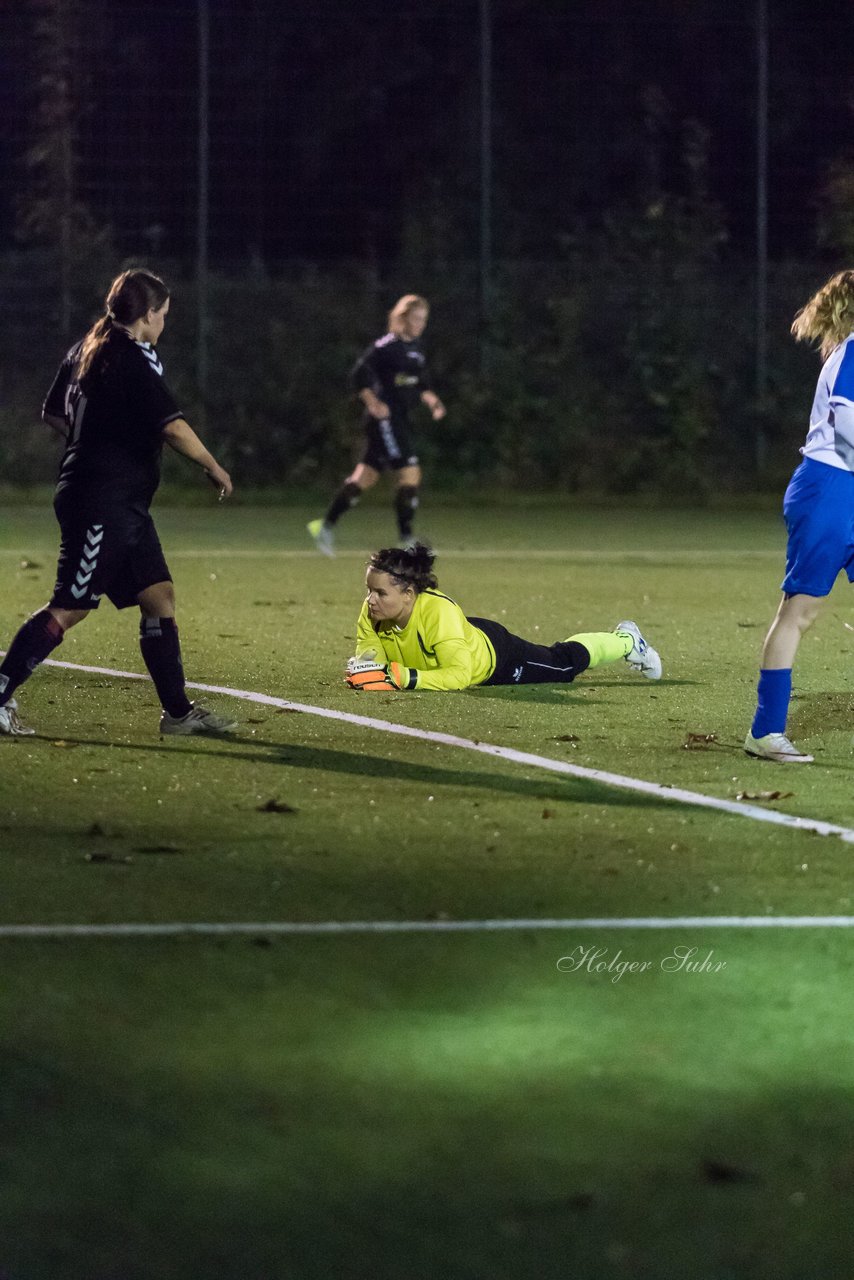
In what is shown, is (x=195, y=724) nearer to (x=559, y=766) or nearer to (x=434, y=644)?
(x=434, y=644)

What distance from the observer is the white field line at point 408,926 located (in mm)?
5758

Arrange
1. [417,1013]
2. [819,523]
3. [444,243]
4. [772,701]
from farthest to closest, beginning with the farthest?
1. [444,243]
2. [772,701]
3. [819,523]
4. [417,1013]

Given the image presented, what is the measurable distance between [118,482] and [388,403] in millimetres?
11096

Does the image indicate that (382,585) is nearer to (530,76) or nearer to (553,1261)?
(553,1261)

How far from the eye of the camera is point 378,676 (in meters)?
10.2

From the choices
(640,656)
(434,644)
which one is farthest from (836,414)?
(640,656)

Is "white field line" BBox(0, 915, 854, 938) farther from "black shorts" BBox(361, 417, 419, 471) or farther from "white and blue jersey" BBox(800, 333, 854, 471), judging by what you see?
"black shorts" BBox(361, 417, 419, 471)

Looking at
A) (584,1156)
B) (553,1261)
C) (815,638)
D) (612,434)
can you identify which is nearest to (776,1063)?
(584,1156)

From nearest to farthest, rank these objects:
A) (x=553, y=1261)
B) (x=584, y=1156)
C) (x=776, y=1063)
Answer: (x=553, y=1261) < (x=584, y=1156) < (x=776, y=1063)

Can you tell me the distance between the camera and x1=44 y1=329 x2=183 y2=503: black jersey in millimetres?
8742

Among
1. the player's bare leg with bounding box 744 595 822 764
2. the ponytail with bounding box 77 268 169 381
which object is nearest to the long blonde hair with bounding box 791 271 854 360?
the player's bare leg with bounding box 744 595 822 764

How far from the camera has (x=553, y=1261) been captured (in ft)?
12.0

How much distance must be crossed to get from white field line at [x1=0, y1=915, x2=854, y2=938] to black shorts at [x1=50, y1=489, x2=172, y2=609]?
3212mm

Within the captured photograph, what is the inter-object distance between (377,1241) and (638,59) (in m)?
29.2
